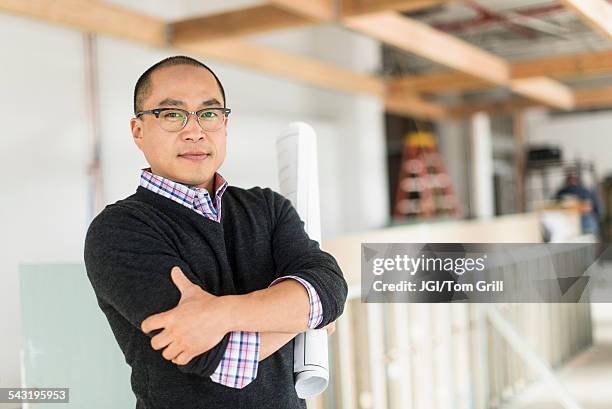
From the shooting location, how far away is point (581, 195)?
1.95 metres

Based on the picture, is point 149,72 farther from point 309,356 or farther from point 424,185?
point 424,185

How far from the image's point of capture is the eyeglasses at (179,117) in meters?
1.25

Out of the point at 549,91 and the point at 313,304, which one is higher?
the point at 549,91

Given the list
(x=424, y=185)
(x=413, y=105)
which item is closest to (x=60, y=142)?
(x=413, y=105)

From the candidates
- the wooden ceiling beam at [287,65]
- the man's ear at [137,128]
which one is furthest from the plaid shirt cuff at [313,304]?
the wooden ceiling beam at [287,65]

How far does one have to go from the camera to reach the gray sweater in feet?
3.64

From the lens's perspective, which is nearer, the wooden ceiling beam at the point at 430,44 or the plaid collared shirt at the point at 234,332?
the plaid collared shirt at the point at 234,332

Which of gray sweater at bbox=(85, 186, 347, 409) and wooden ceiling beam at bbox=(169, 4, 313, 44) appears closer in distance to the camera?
gray sweater at bbox=(85, 186, 347, 409)

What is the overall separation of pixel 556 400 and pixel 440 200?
518 centimetres

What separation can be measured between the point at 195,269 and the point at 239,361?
18 centimetres

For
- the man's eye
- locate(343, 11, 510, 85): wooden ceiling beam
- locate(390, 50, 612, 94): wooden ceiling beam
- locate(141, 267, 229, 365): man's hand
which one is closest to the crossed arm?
locate(141, 267, 229, 365): man's hand

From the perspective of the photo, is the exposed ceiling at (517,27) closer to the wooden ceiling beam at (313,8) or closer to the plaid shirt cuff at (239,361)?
the wooden ceiling beam at (313,8)

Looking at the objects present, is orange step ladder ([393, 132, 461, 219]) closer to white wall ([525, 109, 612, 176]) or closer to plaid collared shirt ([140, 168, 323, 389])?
white wall ([525, 109, 612, 176])

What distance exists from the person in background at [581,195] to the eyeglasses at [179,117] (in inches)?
42.4
